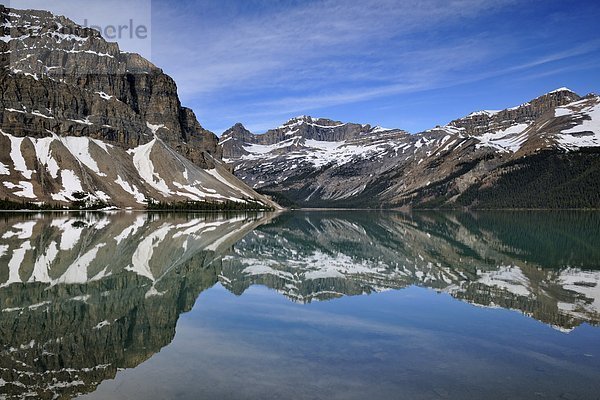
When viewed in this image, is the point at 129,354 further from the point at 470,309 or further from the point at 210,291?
the point at 470,309

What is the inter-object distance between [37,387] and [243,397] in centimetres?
577

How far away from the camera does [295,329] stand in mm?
21922

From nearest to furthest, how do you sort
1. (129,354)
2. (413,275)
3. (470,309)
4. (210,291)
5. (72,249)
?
(129,354)
(470,309)
(210,291)
(413,275)
(72,249)

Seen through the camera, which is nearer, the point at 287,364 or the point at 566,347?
the point at 287,364

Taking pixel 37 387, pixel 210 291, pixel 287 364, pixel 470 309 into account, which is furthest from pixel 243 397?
pixel 210 291

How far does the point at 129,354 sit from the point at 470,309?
54.4 ft

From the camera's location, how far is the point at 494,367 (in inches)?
651

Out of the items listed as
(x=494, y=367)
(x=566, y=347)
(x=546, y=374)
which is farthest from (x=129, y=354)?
(x=566, y=347)

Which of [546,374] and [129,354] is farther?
[129,354]

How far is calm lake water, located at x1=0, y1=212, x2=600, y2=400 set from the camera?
1486 cm

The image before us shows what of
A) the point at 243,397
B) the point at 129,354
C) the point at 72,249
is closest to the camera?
the point at 243,397

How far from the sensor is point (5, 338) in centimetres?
1906

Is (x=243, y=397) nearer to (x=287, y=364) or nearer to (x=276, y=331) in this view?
(x=287, y=364)

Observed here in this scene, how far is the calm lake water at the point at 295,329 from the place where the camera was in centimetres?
A: 1486
